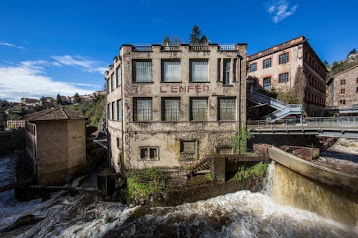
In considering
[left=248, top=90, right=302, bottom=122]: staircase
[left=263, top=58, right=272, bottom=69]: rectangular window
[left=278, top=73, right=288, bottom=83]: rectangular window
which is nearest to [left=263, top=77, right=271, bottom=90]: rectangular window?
[left=278, top=73, right=288, bottom=83]: rectangular window

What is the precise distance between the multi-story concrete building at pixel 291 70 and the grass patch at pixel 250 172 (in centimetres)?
1630

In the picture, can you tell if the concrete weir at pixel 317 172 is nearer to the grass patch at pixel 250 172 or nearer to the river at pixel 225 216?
Answer: the river at pixel 225 216

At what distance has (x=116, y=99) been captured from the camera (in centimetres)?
1733

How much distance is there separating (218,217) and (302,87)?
76.7 ft

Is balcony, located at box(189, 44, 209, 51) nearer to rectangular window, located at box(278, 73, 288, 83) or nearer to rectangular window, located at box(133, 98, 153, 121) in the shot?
rectangular window, located at box(133, 98, 153, 121)

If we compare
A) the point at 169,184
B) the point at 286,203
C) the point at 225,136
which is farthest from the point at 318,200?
the point at 169,184

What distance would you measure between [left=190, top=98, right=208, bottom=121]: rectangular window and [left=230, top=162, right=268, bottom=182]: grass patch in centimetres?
548

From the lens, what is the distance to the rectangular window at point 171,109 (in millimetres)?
15258

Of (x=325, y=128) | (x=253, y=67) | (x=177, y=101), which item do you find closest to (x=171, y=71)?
(x=177, y=101)

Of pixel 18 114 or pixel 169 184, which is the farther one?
pixel 18 114

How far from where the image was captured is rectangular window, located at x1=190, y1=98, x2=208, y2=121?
15398mm

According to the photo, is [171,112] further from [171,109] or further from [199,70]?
[199,70]

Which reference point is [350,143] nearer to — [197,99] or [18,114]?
[197,99]

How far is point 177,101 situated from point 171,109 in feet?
3.08
